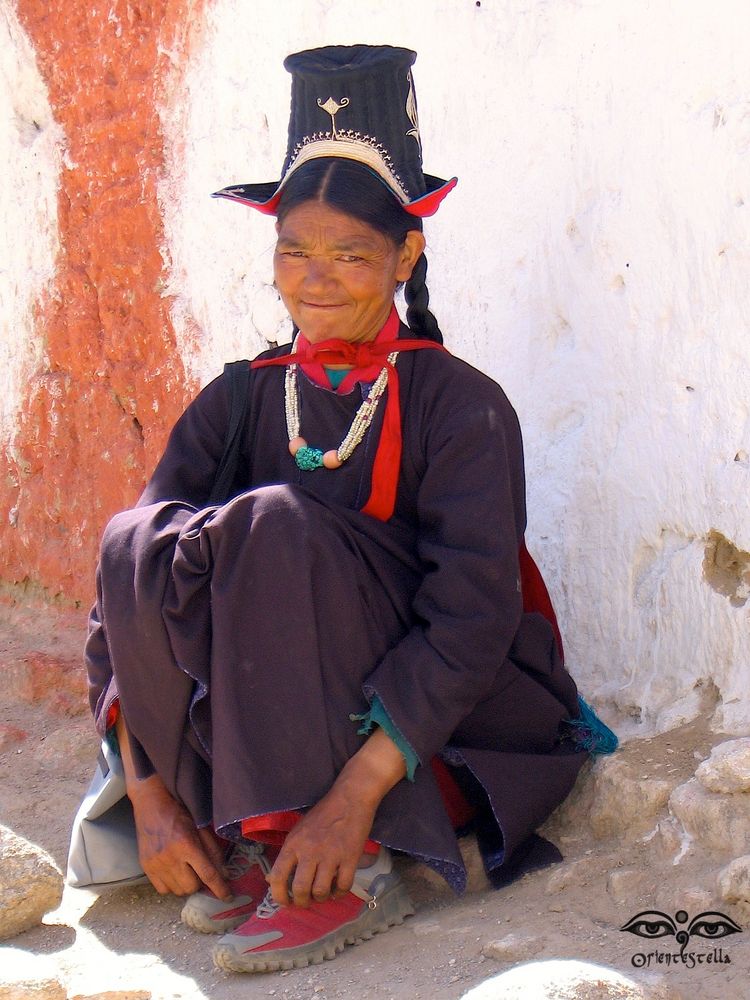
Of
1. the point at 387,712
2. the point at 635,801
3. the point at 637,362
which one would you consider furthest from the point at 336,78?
the point at 635,801

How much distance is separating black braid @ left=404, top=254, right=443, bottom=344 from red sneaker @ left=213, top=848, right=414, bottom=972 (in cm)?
108

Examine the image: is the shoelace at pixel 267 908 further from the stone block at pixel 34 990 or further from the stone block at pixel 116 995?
the stone block at pixel 34 990

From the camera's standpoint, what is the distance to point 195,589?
2.20 m

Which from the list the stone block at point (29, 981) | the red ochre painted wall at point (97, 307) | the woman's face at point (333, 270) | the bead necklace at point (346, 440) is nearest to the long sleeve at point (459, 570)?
the bead necklace at point (346, 440)

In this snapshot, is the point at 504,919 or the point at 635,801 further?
the point at 635,801

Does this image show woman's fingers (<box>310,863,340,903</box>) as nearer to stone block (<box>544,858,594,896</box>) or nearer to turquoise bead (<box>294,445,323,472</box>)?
stone block (<box>544,858,594,896</box>)

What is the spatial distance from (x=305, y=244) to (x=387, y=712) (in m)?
0.92

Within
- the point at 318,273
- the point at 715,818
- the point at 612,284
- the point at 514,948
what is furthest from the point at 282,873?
the point at 612,284

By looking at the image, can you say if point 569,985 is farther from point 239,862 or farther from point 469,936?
point 239,862

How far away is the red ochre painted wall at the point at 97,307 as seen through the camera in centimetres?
387

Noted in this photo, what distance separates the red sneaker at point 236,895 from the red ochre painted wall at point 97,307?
1725mm

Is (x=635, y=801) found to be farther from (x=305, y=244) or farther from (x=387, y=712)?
(x=305, y=244)

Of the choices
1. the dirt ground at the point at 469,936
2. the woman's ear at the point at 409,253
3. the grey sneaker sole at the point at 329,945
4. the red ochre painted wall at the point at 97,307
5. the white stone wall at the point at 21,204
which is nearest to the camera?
the dirt ground at the point at 469,936

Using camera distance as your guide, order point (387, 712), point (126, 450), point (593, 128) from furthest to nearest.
→ point (126, 450) → point (593, 128) → point (387, 712)
